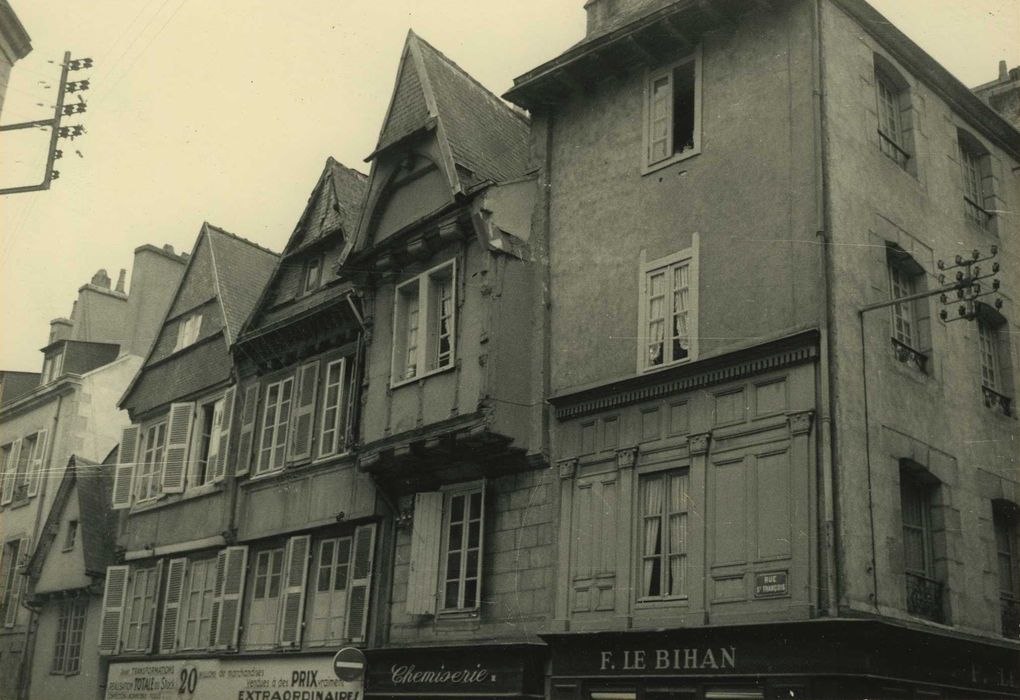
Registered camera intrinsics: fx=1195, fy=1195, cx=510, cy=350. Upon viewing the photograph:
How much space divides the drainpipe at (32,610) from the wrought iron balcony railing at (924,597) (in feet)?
77.3

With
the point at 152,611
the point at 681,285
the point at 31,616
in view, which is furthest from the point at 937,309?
the point at 31,616

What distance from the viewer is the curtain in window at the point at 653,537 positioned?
1510 centimetres

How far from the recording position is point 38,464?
34.2 m

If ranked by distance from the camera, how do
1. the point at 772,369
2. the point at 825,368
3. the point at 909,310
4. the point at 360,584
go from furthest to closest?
the point at 360,584, the point at 909,310, the point at 772,369, the point at 825,368

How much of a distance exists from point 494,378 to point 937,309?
619cm

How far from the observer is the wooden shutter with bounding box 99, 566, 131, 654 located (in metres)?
26.4

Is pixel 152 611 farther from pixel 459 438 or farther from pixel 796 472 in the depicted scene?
pixel 796 472

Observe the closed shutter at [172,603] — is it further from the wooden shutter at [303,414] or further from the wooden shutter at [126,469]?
the wooden shutter at [303,414]

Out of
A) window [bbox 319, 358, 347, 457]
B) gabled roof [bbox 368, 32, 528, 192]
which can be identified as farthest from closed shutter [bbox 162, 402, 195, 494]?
gabled roof [bbox 368, 32, 528, 192]

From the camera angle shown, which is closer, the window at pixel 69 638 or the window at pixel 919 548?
the window at pixel 919 548

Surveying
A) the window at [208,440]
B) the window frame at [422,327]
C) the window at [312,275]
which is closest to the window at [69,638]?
the window at [208,440]

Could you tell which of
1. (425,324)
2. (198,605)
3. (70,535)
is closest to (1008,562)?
(425,324)

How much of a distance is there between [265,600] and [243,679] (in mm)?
1471

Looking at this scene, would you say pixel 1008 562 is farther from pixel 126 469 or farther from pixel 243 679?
pixel 126 469
